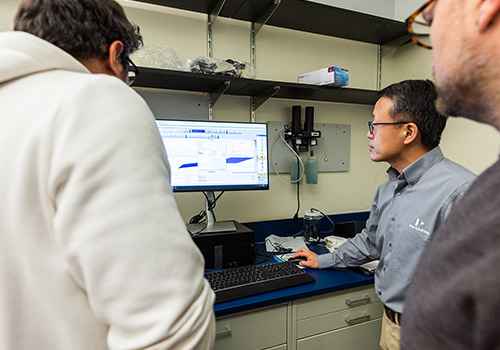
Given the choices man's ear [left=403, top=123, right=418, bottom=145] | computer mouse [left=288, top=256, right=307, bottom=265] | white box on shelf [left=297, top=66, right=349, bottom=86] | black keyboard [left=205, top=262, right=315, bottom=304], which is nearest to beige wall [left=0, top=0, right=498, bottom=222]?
white box on shelf [left=297, top=66, right=349, bottom=86]

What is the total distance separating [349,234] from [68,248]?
1792 millimetres

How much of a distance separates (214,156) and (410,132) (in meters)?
0.90

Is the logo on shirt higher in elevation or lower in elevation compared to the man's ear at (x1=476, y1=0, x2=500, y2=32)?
lower

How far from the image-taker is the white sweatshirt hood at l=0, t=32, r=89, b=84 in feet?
1.53

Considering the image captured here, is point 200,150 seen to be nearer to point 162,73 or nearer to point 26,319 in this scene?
point 162,73

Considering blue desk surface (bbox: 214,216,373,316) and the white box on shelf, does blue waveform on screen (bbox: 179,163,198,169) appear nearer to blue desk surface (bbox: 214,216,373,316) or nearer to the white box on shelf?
blue desk surface (bbox: 214,216,373,316)

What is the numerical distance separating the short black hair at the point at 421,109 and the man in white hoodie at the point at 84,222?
1.11m

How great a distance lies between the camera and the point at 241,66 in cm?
155

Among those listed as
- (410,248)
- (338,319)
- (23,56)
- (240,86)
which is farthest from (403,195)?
(23,56)

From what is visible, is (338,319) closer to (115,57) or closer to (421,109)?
(421,109)

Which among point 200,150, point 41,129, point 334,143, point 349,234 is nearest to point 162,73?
point 200,150

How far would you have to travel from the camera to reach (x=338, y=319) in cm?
131

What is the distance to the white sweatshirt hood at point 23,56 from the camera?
0.47 metres

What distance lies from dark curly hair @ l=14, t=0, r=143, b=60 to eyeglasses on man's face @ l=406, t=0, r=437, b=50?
63cm
